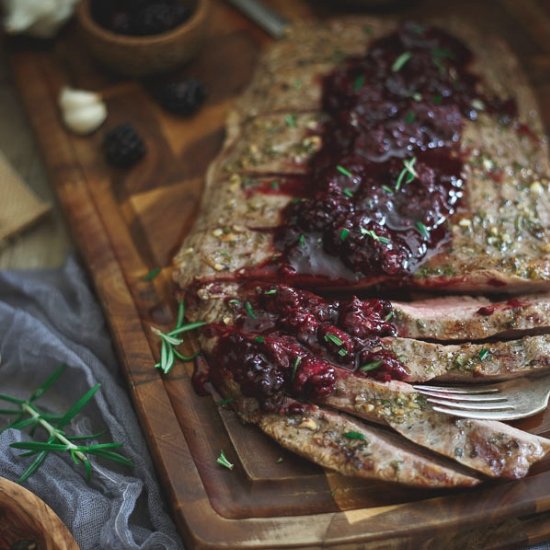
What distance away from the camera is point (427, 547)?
3525mm

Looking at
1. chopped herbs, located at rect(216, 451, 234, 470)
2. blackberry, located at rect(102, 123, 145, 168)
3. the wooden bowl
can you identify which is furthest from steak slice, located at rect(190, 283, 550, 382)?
blackberry, located at rect(102, 123, 145, 168)

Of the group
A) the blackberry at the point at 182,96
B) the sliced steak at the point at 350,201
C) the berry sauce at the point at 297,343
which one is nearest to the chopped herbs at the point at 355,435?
the berry sauce at the point at 297,343

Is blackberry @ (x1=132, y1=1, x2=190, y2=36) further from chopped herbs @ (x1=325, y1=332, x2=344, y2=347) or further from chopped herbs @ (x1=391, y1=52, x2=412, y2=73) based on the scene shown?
chopped herbs @ (x1=325, y1=332, x2=344, y2=347)

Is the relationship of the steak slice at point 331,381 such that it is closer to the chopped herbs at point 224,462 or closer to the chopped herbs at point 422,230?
the chopped herbs at point 224,462

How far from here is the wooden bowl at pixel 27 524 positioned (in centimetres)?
324

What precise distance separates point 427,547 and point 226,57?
146 inches

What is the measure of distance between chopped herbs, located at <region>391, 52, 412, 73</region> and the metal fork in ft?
7.20

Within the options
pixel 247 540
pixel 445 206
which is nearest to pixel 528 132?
pixel 445 206

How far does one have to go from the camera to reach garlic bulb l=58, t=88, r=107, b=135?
517cm

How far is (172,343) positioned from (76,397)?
2.29 ft

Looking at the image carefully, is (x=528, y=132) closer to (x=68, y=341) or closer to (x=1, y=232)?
(x=68, y=341)

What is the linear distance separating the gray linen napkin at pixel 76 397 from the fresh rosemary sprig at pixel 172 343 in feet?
1.18

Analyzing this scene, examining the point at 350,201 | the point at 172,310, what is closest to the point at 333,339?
the point at 350,201

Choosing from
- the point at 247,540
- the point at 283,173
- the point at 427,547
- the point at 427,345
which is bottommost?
the point at 427,547
